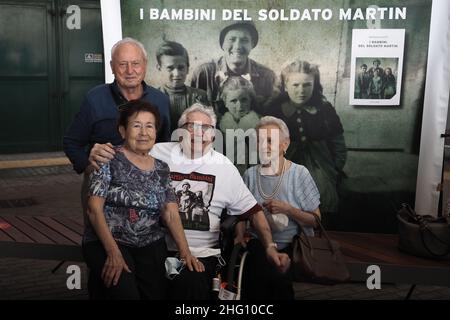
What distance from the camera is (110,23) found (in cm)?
392

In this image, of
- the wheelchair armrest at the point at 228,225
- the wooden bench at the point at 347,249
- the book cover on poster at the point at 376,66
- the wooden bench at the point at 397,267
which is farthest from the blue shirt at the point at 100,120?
the wooden bench at the point at 397,267

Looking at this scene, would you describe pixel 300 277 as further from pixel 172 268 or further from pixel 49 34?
pixel 49 34

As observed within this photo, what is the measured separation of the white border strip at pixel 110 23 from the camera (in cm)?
391

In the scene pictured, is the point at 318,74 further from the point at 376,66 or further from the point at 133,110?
the point at 133,110

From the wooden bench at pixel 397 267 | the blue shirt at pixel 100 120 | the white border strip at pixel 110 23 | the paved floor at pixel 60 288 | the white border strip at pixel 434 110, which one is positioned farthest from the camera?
the paved floor at pixel 60 288

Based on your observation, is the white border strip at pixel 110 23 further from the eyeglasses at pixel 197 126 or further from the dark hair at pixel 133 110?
the eyeglasses at pixel 197 126

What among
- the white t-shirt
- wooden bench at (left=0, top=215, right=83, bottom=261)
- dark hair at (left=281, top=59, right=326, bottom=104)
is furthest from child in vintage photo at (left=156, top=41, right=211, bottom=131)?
wooden bench at (left=0, top=215, right=83, bottom=261)

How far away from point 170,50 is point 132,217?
122 centimetres

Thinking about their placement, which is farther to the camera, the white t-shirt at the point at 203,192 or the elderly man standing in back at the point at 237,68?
the elderly man standing in back at the point at 237,68

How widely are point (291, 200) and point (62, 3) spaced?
298 inches

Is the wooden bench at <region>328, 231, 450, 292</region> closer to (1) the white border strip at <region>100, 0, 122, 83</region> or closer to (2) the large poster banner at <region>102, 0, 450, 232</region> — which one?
(2) the large poster banner at <region>102, 0, 450, 232</region>

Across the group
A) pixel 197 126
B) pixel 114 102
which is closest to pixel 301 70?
pixel 197 126

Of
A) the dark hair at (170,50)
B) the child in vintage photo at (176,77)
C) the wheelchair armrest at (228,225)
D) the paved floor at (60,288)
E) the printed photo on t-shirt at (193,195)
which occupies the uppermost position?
the dark hair at (170,50)

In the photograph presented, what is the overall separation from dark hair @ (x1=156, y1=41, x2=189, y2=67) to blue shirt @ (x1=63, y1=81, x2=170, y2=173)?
0.99 ft
